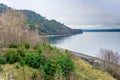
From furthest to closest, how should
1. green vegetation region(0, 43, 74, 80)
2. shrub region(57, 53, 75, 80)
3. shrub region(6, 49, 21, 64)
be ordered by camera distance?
1. shrub region(6, 49, 21, 64)
2. shrub region(57, 53, 75, 80)
3. green vegetation region(0, 43, 74, 80)

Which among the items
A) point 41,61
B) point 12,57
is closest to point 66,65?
point 41,61

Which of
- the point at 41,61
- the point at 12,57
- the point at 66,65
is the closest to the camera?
the point at 66,65

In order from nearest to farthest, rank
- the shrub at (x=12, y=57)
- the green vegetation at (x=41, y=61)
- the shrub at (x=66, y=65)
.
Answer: the green vegetation at (x=41, y=61)
the shrub at (x=66, y=65)
the shrub at (x=12, y=57)

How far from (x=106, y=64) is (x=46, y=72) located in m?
19.2

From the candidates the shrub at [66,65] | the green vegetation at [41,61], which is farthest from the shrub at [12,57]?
the shrub at [66,65]

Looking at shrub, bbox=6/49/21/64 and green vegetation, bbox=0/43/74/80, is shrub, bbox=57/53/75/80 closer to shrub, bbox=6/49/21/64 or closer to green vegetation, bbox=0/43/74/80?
green vegetation, bbox=0/43/74/80

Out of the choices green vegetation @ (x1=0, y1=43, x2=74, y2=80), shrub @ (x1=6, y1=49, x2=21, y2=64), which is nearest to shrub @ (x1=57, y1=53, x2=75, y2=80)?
green vegetation @ (x1=0, y1=43, x2=74, y2=80)

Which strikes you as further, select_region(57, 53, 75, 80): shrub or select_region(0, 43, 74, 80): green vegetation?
select_region(57, 53, 75, 80): shrub

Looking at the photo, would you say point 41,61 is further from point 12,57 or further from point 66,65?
point 12,57

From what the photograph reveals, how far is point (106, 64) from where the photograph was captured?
39.1 meters

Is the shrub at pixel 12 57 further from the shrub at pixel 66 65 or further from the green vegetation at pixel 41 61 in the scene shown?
the shrub at pixel 66 65

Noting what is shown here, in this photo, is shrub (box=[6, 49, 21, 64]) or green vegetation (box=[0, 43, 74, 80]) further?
shrub (box=[6, 49, 21, 64])

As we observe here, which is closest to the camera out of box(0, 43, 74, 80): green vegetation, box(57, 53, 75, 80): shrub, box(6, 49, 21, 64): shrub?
box(0, 43, 74, 80): green vegetation

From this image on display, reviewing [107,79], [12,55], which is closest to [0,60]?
[12,55]
